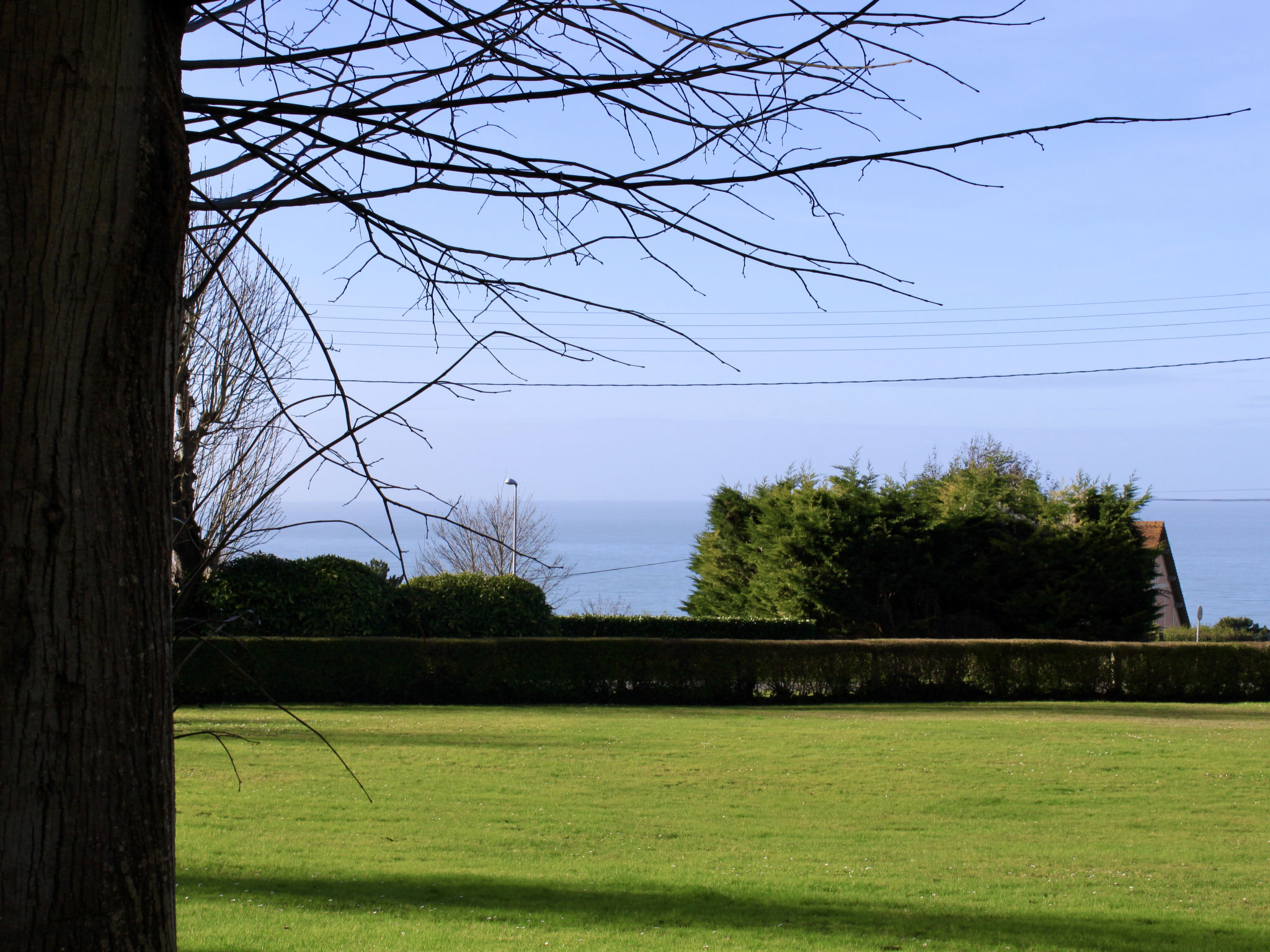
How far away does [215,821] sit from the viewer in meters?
7.85

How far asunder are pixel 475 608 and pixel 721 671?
15.5ft

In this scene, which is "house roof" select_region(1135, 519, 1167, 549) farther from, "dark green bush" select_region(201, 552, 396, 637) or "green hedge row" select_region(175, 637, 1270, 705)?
"dark green bush" select_region(201, 552, 396, 637)

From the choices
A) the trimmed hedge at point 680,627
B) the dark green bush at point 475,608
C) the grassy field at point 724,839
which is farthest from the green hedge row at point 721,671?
the grassy field at point 724,839

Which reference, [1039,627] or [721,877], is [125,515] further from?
[1039,627]

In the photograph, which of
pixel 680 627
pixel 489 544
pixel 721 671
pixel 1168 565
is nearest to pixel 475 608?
pixel 680 627

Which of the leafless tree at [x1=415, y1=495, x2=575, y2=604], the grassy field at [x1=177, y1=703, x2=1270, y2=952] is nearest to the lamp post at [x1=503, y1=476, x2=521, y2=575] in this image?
the leafless tree at [x1=415, y1=495, x2=575, y2=604]

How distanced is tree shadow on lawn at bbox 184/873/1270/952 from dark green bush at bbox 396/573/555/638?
40.1ft

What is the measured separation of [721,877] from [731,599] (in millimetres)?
19283

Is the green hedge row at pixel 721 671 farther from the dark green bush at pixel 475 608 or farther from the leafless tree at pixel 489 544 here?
the leafless tree at pixel 489 544

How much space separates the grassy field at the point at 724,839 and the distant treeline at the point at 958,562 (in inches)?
372

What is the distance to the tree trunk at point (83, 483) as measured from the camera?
5.20 feet

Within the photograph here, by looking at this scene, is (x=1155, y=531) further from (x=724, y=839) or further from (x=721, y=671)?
(x=724, y=839)

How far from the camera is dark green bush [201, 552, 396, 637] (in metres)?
17.1

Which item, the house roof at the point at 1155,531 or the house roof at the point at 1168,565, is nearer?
the house roof at the point at 1155,531
